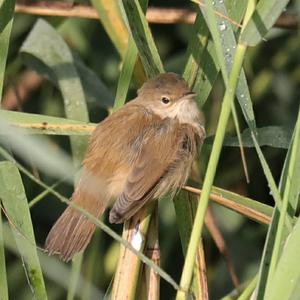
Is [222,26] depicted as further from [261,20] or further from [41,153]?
[41,153]

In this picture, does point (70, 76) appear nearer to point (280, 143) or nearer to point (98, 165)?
point (98, 165)

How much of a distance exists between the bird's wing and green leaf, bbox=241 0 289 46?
861mm

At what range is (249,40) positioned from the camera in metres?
1.68

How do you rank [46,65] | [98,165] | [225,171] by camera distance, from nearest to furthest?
[98,165]
[46,65]
[225,171]

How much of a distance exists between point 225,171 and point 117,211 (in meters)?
1.58

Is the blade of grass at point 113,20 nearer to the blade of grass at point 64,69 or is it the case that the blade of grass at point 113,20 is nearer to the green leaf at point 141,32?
the blade of grass at point 64,69

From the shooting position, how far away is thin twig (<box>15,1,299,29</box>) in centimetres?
322

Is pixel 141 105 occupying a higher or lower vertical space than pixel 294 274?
higher

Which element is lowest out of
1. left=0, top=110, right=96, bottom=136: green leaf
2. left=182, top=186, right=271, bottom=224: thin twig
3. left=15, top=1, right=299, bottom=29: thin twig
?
left=182, top=186, right=271, bottom=224: thin twig

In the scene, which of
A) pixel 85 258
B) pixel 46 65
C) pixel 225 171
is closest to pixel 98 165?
pixel 46 65

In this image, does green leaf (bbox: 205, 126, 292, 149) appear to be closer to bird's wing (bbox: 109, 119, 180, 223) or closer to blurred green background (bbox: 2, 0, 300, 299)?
bird's wing (bbox: 109, 119, 180, 223)

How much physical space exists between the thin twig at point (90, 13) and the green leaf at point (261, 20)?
1.47 m

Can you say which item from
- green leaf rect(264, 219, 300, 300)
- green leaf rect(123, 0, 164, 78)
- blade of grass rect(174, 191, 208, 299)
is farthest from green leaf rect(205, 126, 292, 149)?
green leaf rect(264, 219, 300, 300)

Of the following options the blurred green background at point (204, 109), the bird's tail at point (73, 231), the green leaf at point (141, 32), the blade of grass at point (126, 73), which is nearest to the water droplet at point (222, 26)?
the green leaf at point (141, 32)
